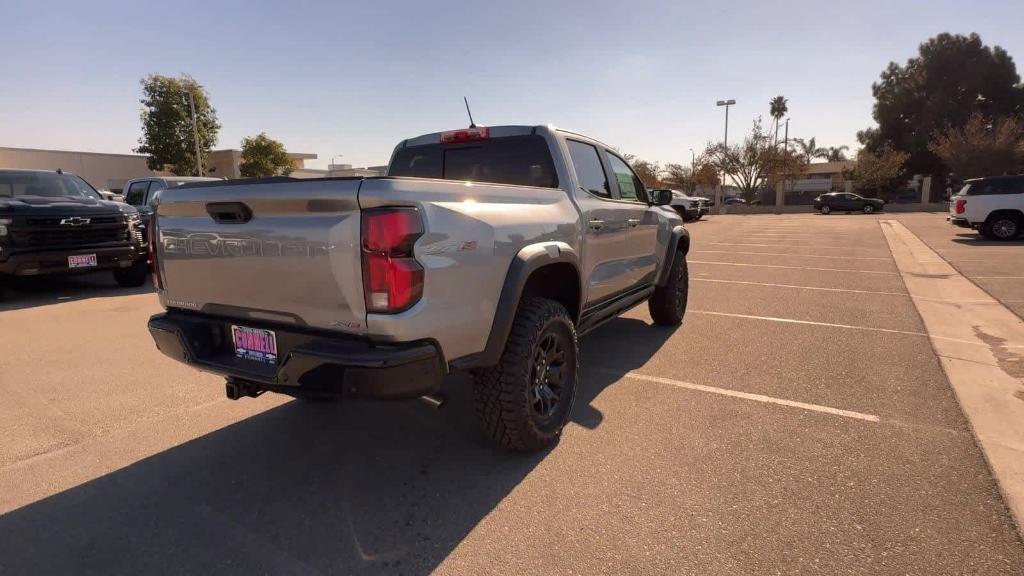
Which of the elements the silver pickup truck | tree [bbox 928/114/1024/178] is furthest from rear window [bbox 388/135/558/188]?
tree [bbox 928/114/1024/178]

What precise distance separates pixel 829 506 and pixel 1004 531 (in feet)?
2.19

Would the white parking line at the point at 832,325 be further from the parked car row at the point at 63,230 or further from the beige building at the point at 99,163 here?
the beige building at the point at 99,163

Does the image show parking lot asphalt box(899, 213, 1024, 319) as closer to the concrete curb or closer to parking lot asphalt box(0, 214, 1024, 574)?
the concrete curb

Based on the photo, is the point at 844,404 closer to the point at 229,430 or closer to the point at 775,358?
the point at 775,358

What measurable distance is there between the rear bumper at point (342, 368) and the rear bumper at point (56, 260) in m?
6.59

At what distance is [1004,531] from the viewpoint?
2.36 metres

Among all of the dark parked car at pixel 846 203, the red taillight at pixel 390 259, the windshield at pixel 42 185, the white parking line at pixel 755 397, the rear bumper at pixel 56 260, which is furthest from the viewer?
the dark parked car at pixel 846 203

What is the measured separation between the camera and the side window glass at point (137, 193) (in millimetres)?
11453

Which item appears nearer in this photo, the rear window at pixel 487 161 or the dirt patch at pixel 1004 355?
the rear window at pixel 487 161

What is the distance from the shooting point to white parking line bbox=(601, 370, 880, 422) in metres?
3.63

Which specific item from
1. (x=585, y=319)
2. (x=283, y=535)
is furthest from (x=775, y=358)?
(x=283, y=535)

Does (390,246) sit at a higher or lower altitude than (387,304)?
higher

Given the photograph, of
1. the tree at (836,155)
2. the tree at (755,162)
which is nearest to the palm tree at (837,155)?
the tree at (836,155)

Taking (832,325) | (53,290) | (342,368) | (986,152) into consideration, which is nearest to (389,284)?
(342,368)
